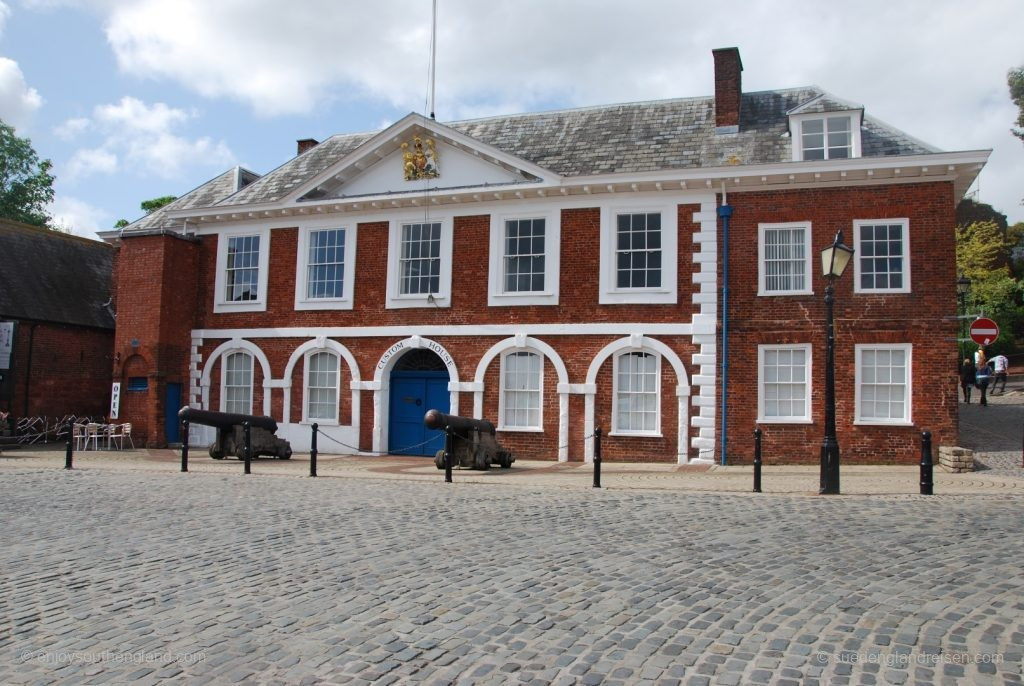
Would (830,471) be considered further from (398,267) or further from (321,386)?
(321,386)

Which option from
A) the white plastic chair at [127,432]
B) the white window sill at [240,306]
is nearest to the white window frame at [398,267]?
the white window sill at [240,306]

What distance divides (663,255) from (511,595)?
47.7ft

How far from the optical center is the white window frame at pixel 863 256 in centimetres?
1848

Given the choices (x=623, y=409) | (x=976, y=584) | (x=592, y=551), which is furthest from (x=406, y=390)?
(x=976, y=584)

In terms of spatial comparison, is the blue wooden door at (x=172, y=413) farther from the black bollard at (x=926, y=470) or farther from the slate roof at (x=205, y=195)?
the black bollard at (x=926, y=470)

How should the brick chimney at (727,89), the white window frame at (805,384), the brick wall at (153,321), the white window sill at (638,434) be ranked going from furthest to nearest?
the brick wall at (153,321), the brick chimney at (727,89), the white window sill at (638,434), the white window frame at (805,384)

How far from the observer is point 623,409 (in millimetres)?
20016

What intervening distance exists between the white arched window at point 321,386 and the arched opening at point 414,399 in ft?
5.44

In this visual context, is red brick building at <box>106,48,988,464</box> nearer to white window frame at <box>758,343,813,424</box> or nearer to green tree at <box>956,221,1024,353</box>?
white window frame at <box>758,343,813,424</box>

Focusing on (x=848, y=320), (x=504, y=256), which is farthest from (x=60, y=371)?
(x=848, y=320)

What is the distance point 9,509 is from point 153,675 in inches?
315

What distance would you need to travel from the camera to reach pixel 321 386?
74.7 ft

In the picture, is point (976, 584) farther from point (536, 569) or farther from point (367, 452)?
point (367, 452)

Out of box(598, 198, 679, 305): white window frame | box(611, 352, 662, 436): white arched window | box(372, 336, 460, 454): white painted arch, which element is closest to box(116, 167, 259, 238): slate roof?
box(372, 336, 460, 454): white painted arch
